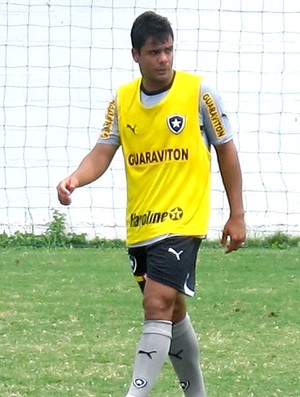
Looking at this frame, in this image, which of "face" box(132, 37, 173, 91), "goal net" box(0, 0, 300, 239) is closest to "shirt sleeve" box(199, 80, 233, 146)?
"face" box(132, 37, 173, 91)

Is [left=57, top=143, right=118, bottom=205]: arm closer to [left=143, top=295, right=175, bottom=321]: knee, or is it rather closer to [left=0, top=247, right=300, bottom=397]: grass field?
[left=143, top=295, right=175, bottom=321]: knee

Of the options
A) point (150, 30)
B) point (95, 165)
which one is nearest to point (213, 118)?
point (150, 30)

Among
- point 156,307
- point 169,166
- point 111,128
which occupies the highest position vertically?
point 111,128

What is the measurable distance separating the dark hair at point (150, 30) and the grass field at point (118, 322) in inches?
67.0

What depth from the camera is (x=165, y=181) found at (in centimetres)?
537

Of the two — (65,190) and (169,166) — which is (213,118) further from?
(65,190)

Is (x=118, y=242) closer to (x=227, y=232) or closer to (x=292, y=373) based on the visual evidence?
(x=292, y=373)

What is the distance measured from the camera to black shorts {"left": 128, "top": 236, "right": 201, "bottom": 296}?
5.26 metres

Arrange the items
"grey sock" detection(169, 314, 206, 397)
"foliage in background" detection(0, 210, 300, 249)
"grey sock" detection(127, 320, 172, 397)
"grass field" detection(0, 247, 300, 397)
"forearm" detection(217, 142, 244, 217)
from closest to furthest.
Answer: "grey sock" detection(127, 320, 172, 397) < "forearm" detection(217, 142, 244, 217) < "grey sock" detection(169, 314, 206, 397) < "grass field" detection(0, 247, 300, 397) < "foliage in background" detection(0, 210, 300, 249)

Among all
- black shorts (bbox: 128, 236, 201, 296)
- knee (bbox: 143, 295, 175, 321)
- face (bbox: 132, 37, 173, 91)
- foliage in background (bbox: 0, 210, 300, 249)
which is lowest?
foliage in background (bbox: 0, 210, 300, 249)

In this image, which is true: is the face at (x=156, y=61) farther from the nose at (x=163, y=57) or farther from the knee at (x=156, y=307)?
the knee at (x=156, y=307)

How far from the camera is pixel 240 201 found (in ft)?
17.9

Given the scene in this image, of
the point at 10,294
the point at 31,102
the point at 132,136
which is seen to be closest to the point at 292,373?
the point at 132,136

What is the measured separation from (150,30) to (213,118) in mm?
458
